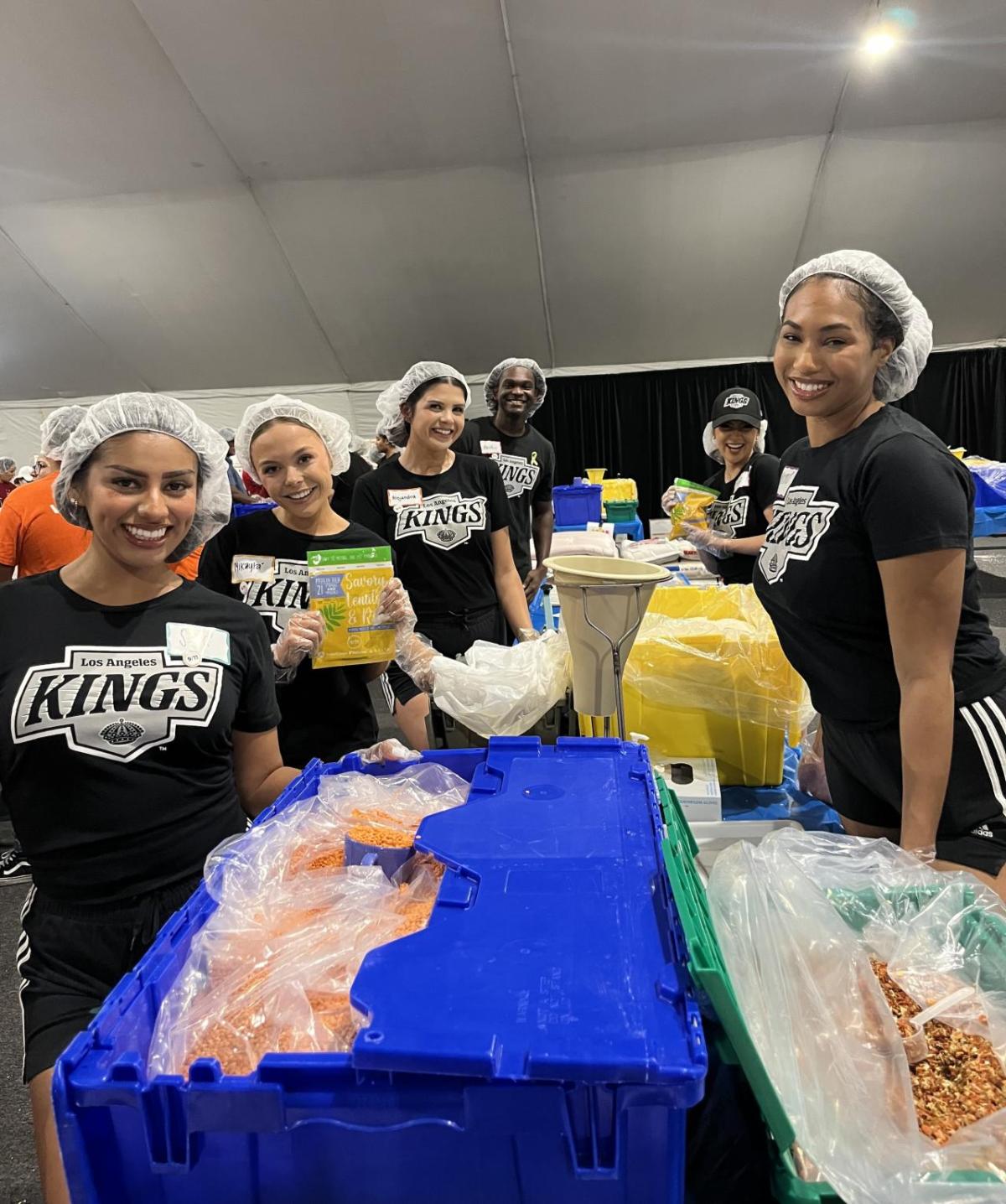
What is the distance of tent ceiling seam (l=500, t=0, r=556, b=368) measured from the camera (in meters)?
4.39

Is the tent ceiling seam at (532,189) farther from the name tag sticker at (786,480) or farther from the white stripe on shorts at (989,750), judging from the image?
the white stripe on shorts at (989,750)

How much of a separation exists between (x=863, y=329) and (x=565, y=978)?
1.11 metres

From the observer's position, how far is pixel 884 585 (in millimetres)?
1024

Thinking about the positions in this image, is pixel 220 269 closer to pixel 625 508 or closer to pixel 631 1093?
pixel 625 508

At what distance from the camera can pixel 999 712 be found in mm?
1081

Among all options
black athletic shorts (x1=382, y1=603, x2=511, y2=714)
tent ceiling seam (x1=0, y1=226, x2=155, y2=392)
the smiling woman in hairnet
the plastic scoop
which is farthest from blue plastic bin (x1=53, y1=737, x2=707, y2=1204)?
tent ceiling seam (x1=0, y1=226, x2=155, y2=392)

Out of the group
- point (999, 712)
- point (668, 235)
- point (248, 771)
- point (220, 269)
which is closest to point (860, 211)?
point (668, 235)

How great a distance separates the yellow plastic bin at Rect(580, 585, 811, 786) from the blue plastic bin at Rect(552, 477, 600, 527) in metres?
3.03

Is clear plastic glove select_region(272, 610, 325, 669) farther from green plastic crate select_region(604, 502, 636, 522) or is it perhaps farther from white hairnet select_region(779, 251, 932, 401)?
green plastic crate select_region(604, 502, 636, 522)

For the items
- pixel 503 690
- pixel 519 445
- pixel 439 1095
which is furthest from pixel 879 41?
pixel 439 1095

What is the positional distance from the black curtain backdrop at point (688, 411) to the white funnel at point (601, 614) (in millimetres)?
7639

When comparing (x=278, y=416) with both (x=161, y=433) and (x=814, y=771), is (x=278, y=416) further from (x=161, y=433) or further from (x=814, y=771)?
(x=814, y=771)

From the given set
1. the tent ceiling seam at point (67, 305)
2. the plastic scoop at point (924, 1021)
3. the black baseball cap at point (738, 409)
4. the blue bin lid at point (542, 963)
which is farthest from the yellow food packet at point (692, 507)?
the tent ceiling seam at point (67, 305)

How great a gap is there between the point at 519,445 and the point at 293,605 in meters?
1.92
